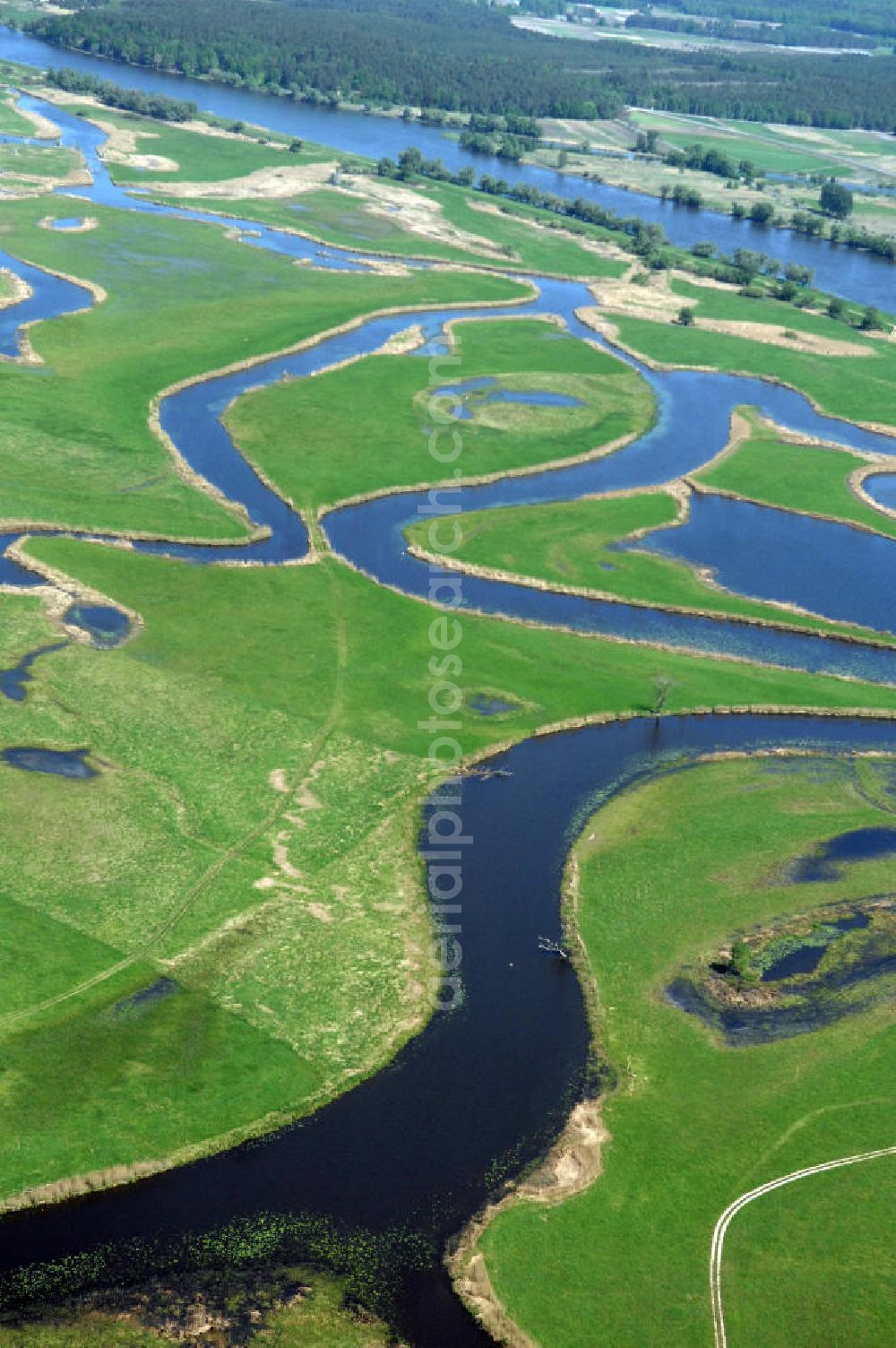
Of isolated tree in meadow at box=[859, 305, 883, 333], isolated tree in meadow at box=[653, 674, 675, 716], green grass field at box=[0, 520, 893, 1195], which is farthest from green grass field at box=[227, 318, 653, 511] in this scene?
isolated tree in meadow at box=[859, 305, 883, 333]

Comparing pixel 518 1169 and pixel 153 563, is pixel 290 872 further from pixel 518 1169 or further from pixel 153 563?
pixel 153 563

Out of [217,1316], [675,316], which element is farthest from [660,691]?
[675,316]

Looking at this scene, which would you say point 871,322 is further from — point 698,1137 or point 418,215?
point 698,1137

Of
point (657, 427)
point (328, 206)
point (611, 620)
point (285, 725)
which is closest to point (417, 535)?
point (611, 620)

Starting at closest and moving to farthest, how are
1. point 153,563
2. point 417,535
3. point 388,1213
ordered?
1. point 388,1213
2. point 153,563
3. point 417,535

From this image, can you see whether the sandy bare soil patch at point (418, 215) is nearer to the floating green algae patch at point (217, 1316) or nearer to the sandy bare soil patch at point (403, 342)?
the sandy bare soil patch at point (403, 342)

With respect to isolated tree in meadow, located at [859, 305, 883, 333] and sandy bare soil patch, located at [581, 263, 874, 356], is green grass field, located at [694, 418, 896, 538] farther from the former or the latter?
isolated tree in meadow, located at [859, 305, 883, 333]
